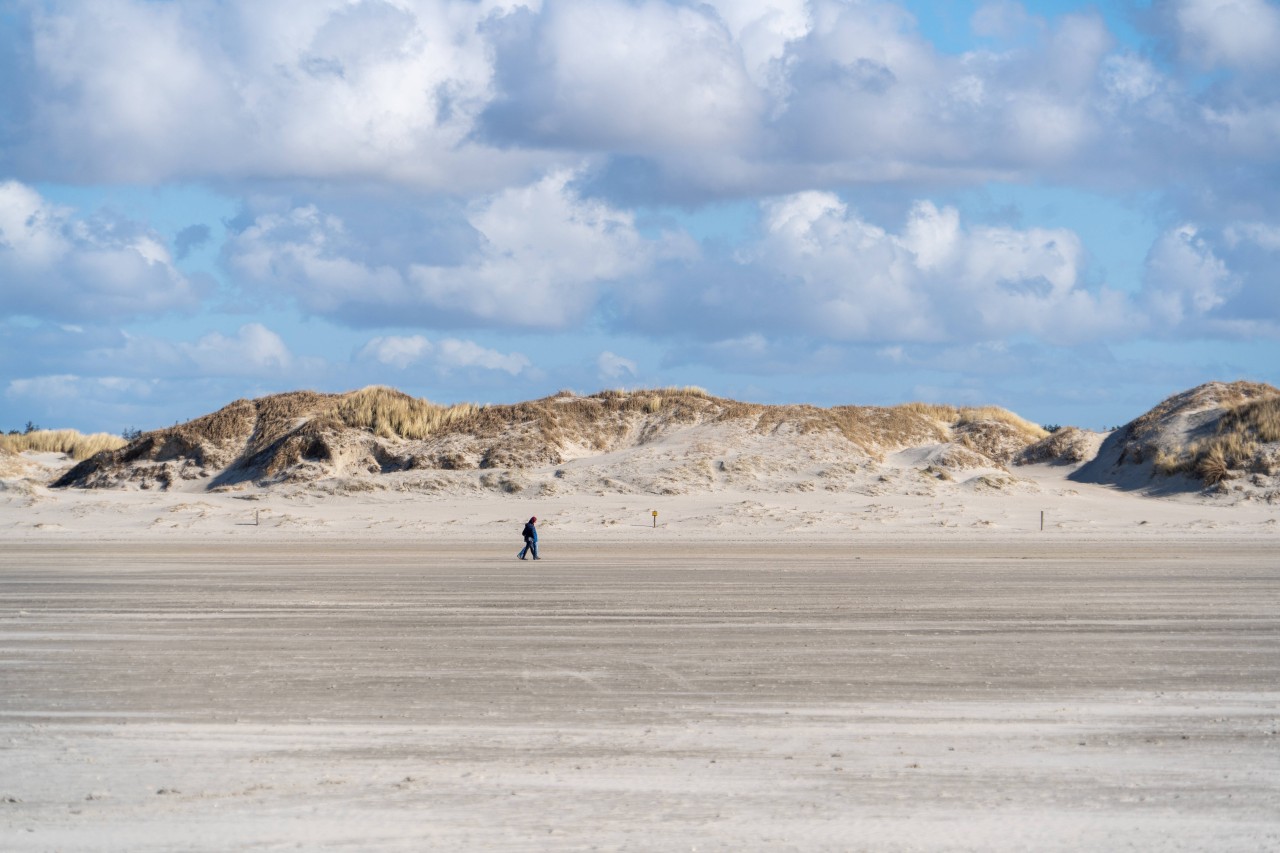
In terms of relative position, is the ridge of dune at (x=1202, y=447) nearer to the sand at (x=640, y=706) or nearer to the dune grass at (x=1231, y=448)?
the dune grass at (x=1231, y=448)

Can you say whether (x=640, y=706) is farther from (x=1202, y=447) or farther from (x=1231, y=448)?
(x=1202, y=447)

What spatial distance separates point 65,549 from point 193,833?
23.1 meters

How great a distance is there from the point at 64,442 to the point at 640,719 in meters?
55.4

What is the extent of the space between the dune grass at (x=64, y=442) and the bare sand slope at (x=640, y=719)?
138 feet

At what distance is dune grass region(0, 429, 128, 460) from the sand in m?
36.4

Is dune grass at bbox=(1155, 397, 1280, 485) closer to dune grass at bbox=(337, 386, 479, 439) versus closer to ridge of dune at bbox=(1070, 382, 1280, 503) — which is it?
ridge of dune at bbox=(1070, 382, 1280, 503)

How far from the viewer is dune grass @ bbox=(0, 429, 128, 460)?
57.7 meters

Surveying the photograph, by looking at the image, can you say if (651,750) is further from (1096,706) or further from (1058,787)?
(1096,706)

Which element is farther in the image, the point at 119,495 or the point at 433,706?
the point at 119,495

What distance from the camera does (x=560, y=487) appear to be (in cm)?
3819

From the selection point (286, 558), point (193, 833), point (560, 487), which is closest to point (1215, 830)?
point (193, 833)

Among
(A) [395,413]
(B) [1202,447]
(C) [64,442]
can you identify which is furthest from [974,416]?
(C) [64,442]

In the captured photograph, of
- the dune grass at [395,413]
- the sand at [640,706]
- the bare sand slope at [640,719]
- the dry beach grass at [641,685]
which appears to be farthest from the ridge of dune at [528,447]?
the bare sand slope at [640,719]

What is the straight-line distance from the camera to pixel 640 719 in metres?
9.72
